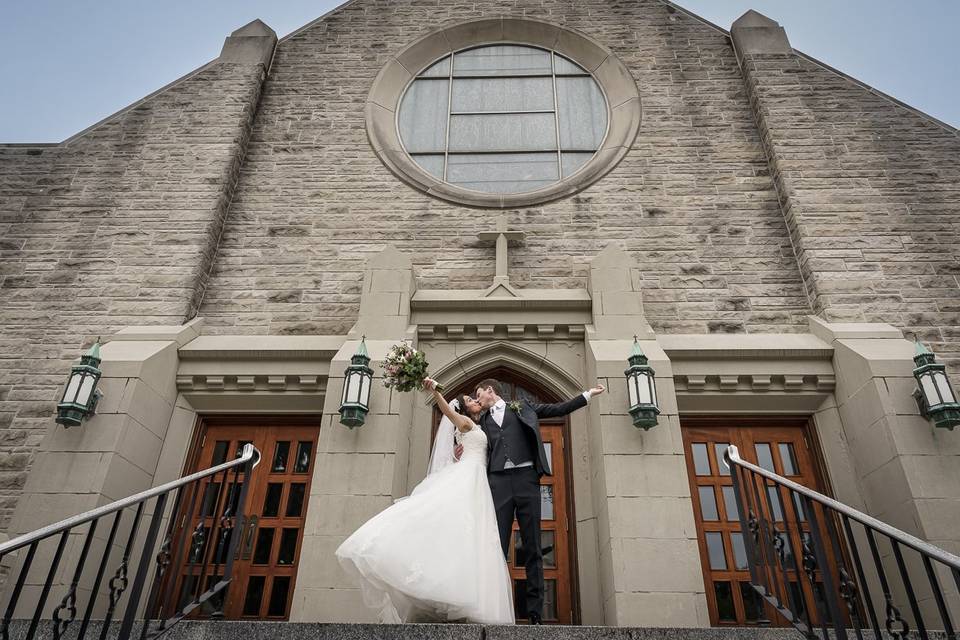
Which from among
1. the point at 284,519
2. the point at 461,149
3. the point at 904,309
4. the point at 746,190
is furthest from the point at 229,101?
the point at 904,309

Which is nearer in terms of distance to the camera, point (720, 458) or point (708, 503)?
point (708, 503)

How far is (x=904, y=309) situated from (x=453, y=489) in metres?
5.39

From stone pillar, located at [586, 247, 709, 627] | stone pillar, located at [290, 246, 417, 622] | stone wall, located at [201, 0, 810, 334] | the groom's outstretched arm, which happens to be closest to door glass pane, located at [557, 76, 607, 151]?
stone wall, located at [201, 0, 810, 334]

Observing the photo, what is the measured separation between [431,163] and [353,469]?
16.0 ft

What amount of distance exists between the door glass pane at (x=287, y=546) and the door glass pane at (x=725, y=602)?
152 inches

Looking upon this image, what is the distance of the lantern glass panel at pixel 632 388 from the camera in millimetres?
A: 5660

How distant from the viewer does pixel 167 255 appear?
7617 millimetres

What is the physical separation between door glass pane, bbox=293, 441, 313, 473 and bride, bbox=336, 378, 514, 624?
2.51 m

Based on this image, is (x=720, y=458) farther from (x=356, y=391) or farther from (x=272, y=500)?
(x=272, y=500)

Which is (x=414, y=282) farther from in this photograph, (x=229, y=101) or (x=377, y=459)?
(x=229, y=101)

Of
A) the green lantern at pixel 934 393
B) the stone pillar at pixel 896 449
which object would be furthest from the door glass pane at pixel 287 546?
the green lantern at pixel 934 393

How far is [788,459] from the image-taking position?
21.5ft

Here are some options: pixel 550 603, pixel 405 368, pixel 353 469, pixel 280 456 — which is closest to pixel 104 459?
pixel 280 456

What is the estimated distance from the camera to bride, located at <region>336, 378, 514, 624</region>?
3916 mm
